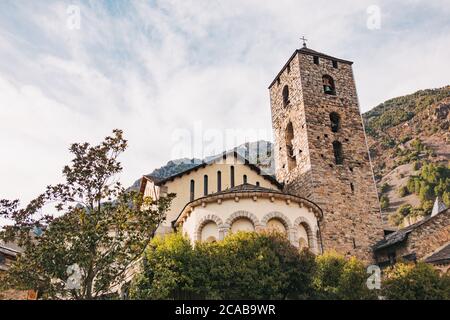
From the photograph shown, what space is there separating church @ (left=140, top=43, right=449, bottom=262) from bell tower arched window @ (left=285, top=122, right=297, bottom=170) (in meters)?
0.08

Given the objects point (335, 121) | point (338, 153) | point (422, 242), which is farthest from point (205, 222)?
point (335, 121)

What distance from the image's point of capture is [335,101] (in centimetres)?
3155

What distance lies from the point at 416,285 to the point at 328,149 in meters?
13.1

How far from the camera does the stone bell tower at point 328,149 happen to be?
87.8 feet

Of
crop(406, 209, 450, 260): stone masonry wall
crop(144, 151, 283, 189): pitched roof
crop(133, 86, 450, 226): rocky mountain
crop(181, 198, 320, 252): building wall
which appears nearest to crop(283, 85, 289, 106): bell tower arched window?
crop(144, 151, 283, 189): pitched roof

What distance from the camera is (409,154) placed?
93250mm

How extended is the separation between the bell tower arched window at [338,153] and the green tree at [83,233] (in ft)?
55.5

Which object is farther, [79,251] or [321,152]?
[321,152]

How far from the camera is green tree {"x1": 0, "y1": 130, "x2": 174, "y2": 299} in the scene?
14375 millimetres

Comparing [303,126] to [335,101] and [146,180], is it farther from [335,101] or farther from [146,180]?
[146,180]

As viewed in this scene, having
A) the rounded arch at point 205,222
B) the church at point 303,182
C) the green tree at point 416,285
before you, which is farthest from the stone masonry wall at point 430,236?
the rounded arch at point 205,222

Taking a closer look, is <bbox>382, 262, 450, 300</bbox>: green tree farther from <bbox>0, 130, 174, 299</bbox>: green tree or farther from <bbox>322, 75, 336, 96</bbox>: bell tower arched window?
<bbox>322, 75, 336, 96</bbox>: bell tower arched window
